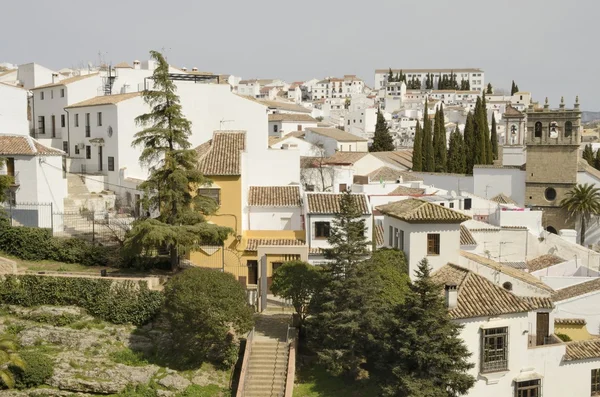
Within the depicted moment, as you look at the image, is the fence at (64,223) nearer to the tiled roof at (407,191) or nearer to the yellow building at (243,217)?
the yellow building at (243,217)

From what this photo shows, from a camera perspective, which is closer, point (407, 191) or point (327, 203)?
point (327, 203)

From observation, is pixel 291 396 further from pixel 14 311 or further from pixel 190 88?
pixel 190 88

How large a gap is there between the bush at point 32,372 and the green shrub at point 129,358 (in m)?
1.97

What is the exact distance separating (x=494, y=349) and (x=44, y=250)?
58.1 ft

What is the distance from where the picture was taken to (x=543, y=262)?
1382 inches

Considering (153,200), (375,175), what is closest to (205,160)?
(153,200)

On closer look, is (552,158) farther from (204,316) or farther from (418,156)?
(204,316)

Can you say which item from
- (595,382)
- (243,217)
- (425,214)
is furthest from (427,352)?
(243,217)

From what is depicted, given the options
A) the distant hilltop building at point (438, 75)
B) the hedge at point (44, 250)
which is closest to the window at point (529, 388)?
the hedge at point (44, 250)

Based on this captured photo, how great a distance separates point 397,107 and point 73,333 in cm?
12957

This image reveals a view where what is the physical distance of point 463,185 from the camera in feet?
179

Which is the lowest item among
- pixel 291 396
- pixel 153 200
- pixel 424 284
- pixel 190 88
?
pixel 291 396

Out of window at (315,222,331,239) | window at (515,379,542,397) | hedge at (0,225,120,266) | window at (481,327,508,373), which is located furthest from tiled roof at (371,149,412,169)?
window at (481,327,508,373)

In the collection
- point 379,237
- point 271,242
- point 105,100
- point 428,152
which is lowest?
point 379,237
